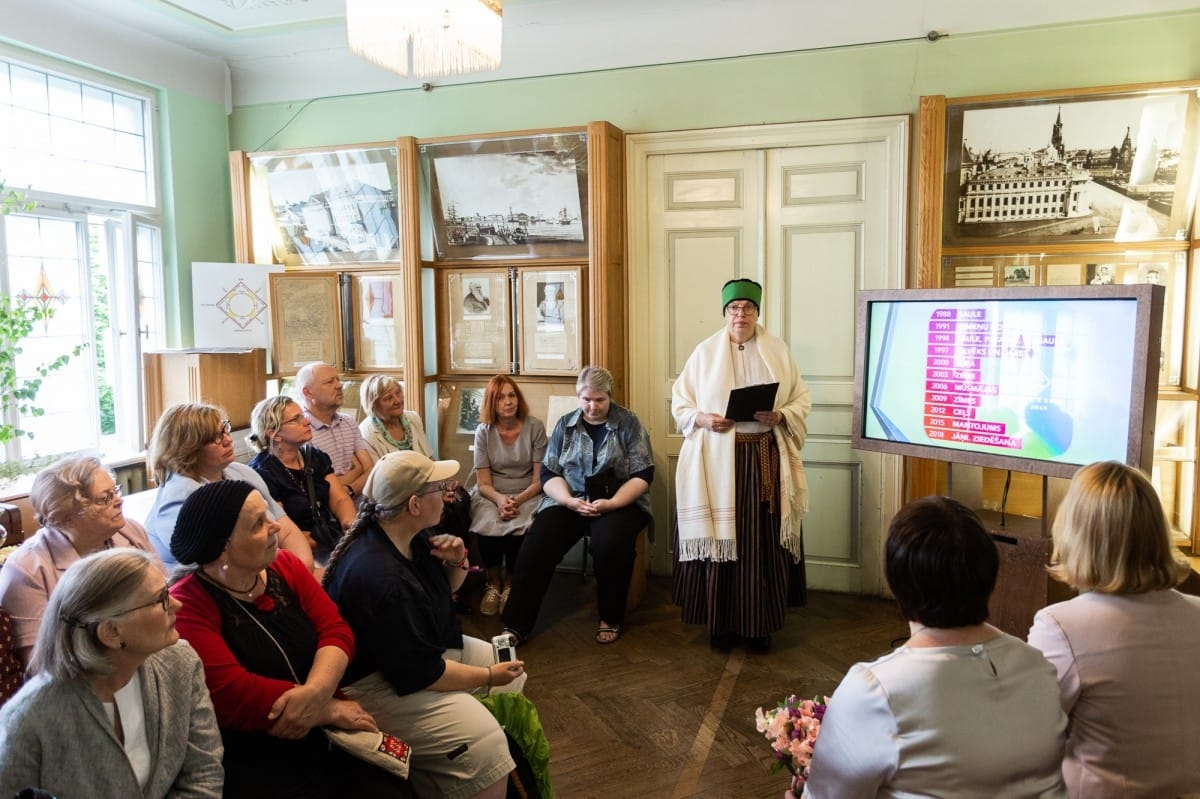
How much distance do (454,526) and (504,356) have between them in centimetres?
101

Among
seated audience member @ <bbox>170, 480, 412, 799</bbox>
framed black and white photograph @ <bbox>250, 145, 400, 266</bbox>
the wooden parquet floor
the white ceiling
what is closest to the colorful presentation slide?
the wooden parquet floor

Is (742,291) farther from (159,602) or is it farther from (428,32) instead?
(159,602)

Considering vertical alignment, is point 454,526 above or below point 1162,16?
below

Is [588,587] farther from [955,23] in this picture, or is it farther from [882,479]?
[955,23]

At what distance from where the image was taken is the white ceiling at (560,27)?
4.03 m

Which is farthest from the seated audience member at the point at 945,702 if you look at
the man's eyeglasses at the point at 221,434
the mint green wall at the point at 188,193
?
the mint green wall at the point at 188,193

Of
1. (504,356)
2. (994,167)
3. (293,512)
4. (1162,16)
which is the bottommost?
(293,512)

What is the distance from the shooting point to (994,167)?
13.0ft

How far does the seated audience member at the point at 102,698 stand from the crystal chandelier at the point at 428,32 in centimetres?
155

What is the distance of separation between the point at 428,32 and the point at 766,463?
2233mm

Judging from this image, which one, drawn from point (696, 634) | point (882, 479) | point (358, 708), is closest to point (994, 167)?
point (882, 479)

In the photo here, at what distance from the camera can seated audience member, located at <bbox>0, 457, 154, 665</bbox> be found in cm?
208

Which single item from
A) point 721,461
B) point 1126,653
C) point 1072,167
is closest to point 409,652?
point 1126,653

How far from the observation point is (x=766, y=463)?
379cm
